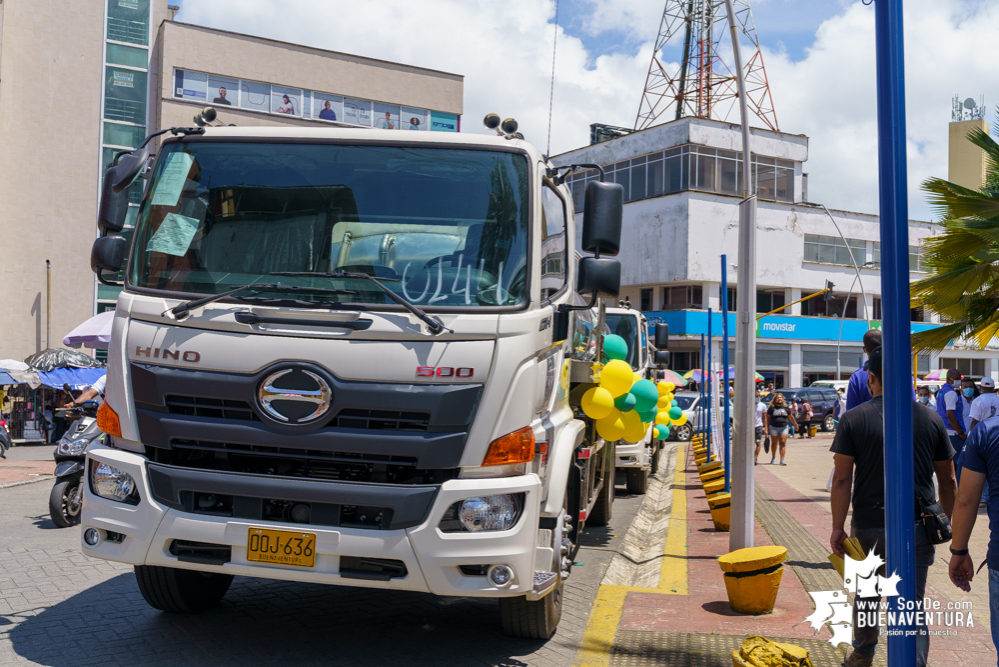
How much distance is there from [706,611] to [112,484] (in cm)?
402

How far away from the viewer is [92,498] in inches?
183

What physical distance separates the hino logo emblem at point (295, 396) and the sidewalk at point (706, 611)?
2184 millimetres

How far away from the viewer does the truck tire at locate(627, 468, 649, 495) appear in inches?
528

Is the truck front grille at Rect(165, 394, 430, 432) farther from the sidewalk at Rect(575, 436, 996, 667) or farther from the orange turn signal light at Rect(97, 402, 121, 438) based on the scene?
the sidewalk at Rect(575, 436, 996, 667)

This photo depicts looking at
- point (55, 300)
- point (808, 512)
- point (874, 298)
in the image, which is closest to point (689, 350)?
point (874, 298)

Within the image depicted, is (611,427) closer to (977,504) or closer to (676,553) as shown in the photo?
(676,553)

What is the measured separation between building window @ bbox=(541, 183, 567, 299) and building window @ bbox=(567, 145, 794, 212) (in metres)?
39.3

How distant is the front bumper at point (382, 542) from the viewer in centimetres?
425

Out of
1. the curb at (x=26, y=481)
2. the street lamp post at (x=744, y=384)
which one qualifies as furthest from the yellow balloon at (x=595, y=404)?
the curb at (x=26, y=481)

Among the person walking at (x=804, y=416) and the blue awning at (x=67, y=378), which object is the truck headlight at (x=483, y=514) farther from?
the person walking at (x=804, y=416)

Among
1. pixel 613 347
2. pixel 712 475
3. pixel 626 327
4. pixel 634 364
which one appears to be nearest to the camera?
pixel 613 347

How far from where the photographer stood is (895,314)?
3.21m

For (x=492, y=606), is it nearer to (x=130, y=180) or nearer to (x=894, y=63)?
(x=130, y=180)

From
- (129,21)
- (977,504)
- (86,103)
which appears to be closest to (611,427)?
(977,504)
